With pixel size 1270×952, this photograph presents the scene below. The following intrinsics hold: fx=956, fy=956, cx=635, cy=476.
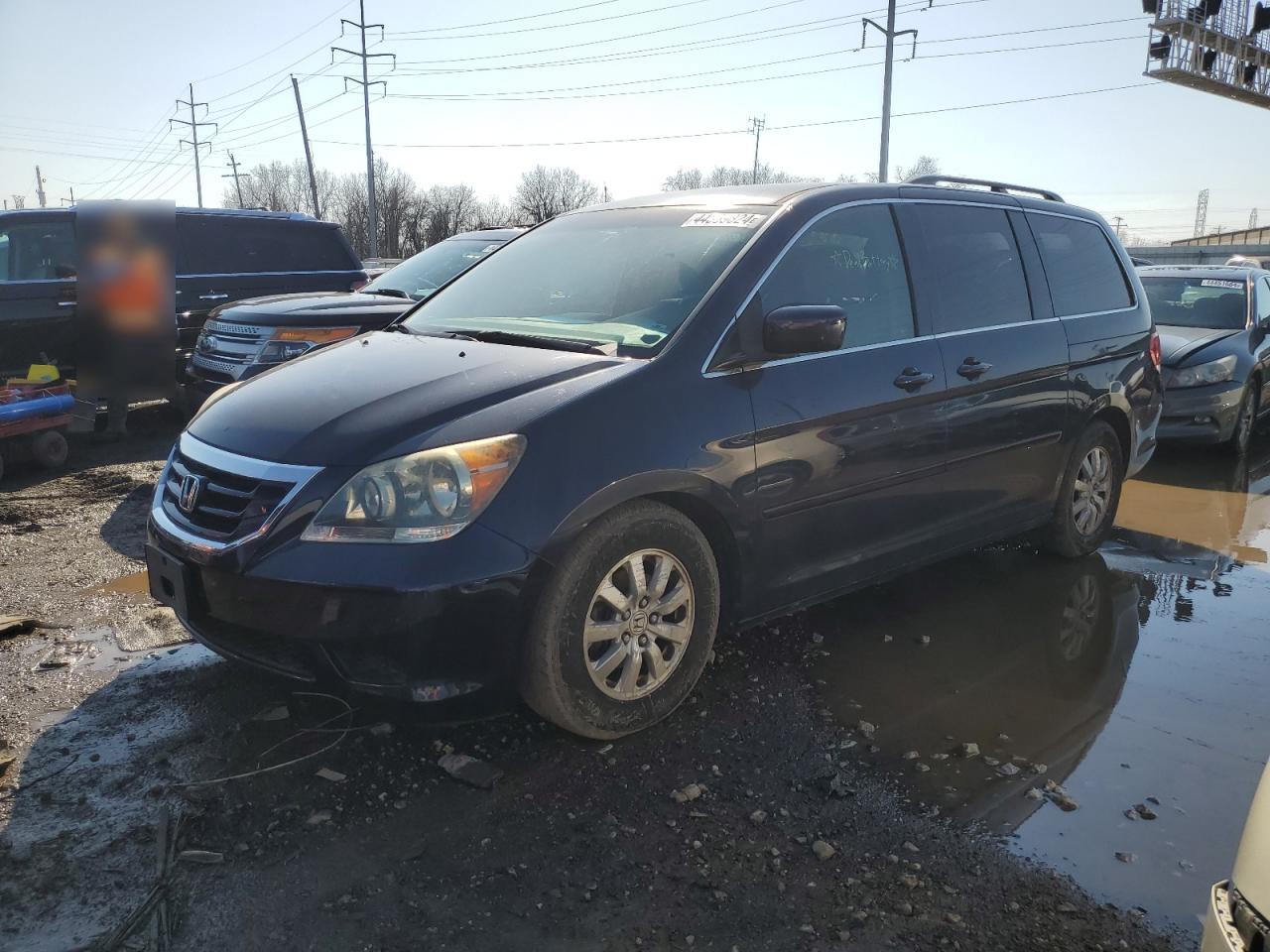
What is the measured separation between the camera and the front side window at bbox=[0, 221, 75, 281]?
807 cm

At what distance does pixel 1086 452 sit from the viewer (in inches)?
203

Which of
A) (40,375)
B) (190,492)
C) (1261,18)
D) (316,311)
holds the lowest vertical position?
(40,375)

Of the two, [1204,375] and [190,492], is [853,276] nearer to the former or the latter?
[190,492]

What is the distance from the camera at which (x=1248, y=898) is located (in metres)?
1.58

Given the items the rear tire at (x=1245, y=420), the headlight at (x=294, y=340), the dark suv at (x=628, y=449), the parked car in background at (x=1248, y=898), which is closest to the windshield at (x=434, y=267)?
the headlight at (x=294, y=340)

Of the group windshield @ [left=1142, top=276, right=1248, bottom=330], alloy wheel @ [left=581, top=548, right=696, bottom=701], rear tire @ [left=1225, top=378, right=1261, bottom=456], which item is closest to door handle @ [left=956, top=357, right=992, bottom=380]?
alloy wheel @ [left=581, top=548, right=696, bottom=701]

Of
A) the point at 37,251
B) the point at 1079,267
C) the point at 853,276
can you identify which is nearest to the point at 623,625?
the point at 853,276

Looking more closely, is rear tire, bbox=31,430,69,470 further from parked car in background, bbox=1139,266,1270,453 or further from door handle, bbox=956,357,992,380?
parked car in background, bbox=1139,266,1270,453

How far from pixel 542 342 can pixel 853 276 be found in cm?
132

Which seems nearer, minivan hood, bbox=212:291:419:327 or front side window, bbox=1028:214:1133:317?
front side window, bbox=1028:214:1133:317

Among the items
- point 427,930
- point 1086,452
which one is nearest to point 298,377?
point 427,930

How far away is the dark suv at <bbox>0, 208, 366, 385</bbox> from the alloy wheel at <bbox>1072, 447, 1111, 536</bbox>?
278 inches

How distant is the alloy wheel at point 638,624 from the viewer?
304 centimetres

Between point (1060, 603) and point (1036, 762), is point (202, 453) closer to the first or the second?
point (1036, 762)
